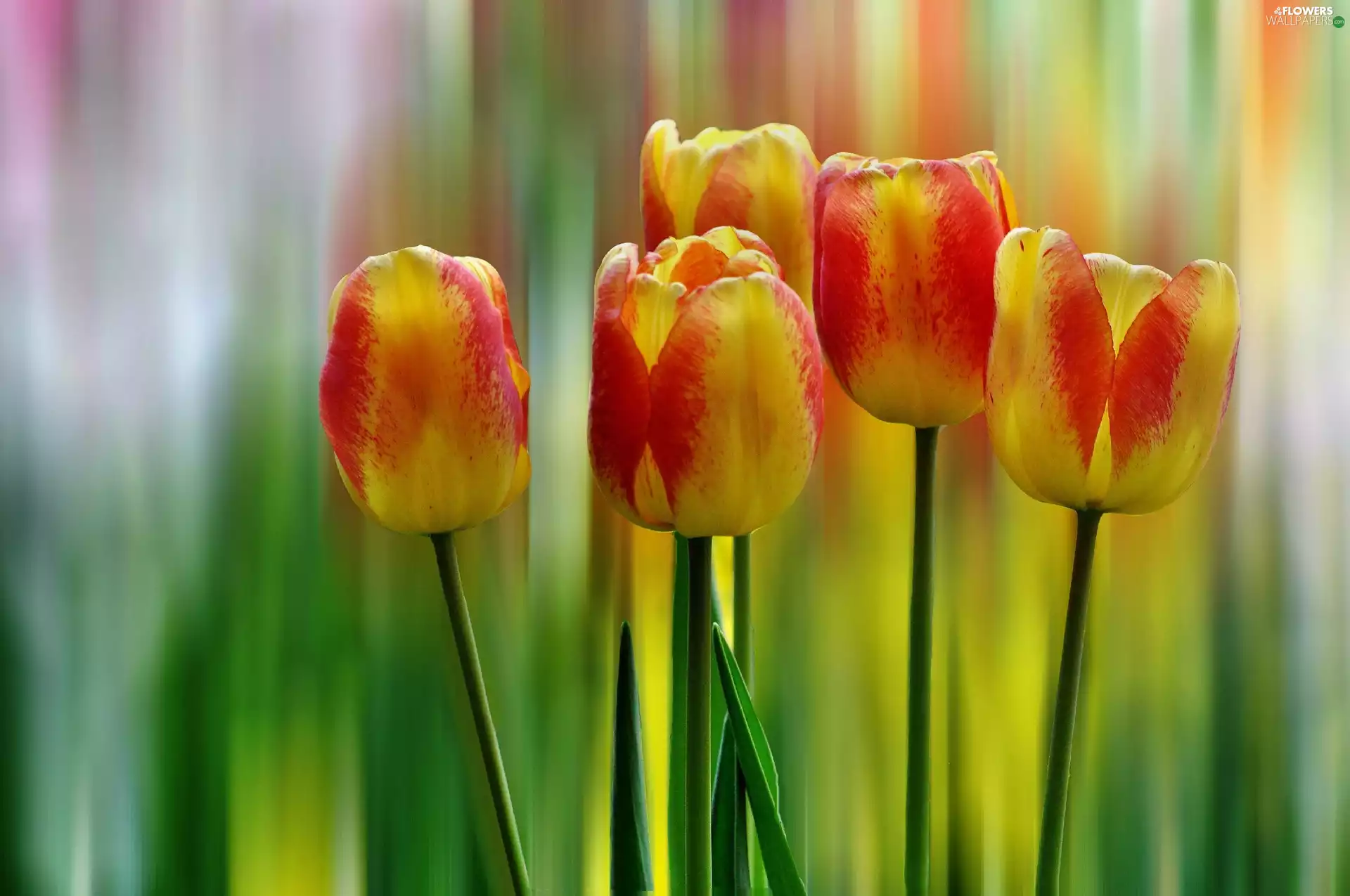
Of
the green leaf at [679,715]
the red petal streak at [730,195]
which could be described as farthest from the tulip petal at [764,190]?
the green leaf at [679,715]

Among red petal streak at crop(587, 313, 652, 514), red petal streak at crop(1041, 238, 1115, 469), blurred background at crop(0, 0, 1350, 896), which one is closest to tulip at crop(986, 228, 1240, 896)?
red petal streak at crop(1041, 238, 1115, 469)

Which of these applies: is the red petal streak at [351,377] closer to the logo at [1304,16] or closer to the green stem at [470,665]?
the green stem at [470,665]

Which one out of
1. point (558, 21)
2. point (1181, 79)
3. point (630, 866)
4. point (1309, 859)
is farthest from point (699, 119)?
point (1309, 859)

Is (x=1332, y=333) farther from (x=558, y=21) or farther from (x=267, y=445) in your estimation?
(x=267, y=445)

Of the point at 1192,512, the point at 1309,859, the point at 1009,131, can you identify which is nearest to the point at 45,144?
the point at 1009,131

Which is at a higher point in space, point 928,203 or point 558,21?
point 558,21

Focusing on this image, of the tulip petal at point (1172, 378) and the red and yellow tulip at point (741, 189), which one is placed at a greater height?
the red and yellow tulip at point (741, 189)

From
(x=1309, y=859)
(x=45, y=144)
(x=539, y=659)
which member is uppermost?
(x=45, y=144)

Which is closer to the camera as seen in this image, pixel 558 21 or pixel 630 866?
pixel 630 866
